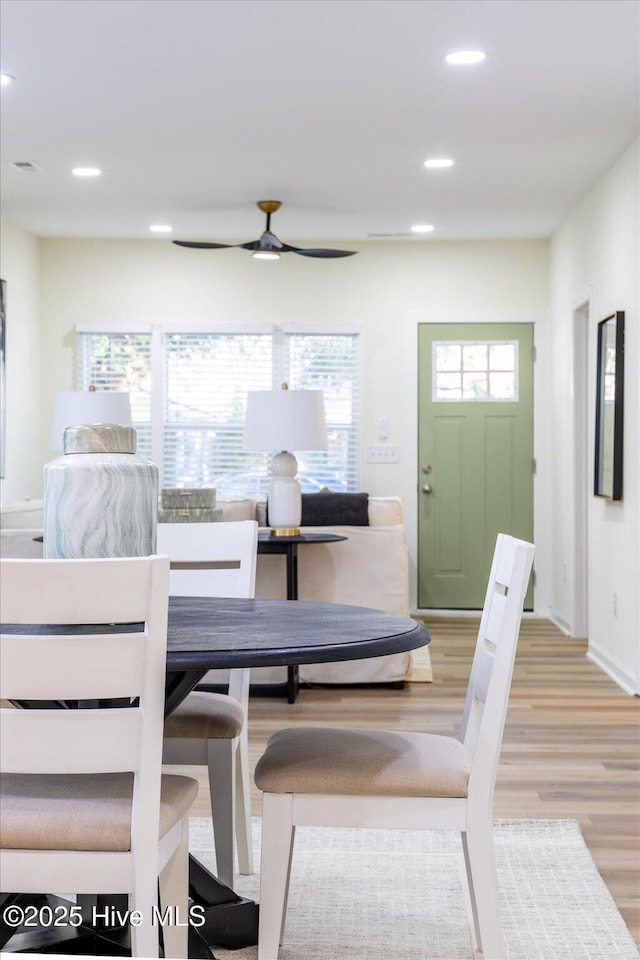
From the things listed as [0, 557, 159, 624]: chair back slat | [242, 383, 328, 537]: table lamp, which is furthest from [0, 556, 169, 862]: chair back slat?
[242, 383, 328, 537]: table lamp

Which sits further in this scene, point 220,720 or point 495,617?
point 220,720

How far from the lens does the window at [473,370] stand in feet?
25.1

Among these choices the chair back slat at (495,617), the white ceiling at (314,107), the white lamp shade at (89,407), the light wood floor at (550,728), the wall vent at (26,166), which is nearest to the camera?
the chair back slat at (495,617)

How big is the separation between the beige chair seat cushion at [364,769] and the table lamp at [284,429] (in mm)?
2935

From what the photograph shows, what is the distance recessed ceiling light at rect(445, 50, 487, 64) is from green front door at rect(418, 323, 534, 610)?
3632 millimetres

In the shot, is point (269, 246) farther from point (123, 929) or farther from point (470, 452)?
point (123, 929)

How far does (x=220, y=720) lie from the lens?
96.3 inches

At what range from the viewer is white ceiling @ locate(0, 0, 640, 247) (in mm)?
3727

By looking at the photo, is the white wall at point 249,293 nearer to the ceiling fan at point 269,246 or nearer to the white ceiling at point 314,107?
the white ceiling at point 314,107

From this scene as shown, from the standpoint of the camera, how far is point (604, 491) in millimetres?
5574

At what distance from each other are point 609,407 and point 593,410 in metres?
0.49

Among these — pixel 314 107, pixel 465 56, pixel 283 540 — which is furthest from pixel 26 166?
pixel 465 56

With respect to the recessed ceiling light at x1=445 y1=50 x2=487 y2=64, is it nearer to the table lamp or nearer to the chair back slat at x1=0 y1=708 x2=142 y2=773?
the table lamp

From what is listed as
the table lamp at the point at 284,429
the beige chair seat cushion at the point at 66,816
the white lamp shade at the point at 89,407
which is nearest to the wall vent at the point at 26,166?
the white lamp shade at the point at 89,407
